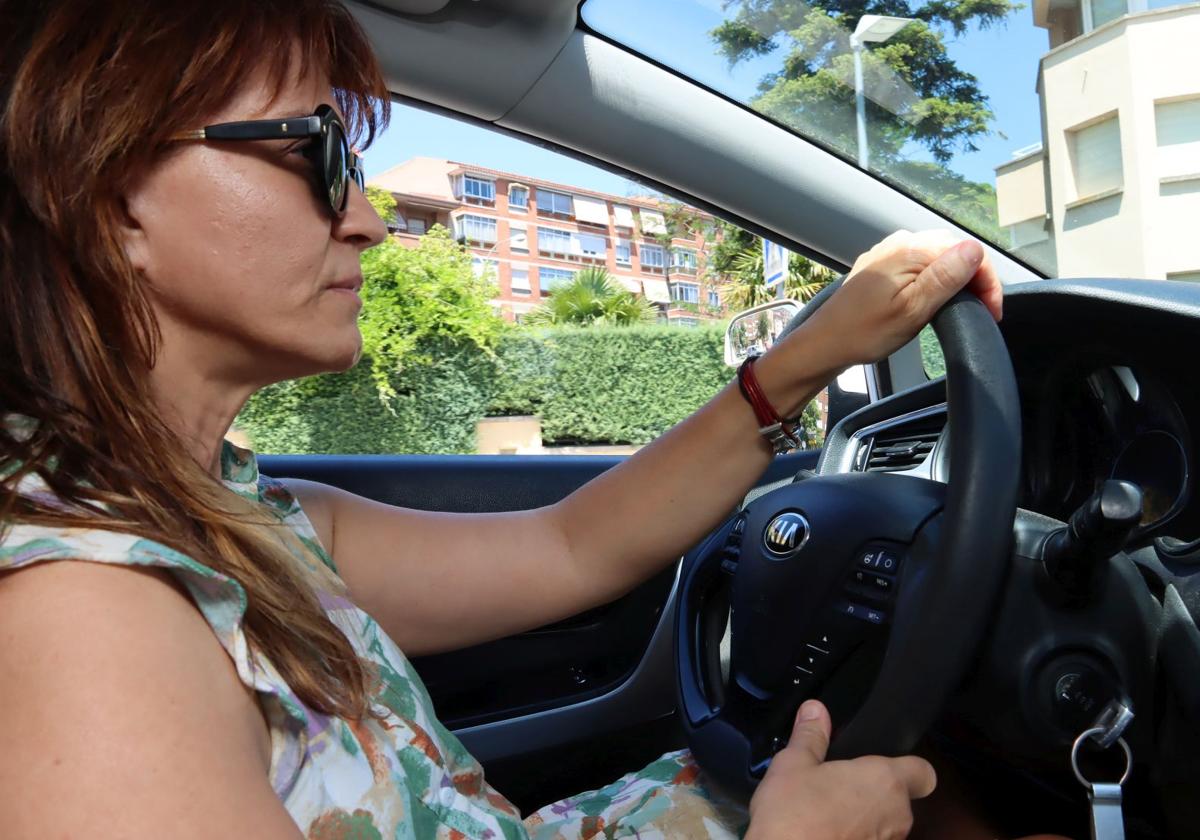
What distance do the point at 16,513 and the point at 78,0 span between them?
0.55 m

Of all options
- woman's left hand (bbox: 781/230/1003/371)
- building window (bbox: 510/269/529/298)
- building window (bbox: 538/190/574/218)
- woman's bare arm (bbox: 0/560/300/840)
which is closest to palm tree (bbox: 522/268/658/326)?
building window (bbox: 510/269/529/298)

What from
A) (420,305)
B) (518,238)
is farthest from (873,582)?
(518,238)

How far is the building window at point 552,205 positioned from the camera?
3319 centimetres

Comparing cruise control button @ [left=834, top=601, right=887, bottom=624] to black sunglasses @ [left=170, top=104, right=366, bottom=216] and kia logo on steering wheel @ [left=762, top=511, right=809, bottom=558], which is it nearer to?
kia logo on steering wheel @ [left=762, top=511, right=809, bottom=558]

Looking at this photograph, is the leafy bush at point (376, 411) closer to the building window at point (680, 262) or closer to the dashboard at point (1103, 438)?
the building window at point (680, 262)

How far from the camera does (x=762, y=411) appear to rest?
1.41 metres

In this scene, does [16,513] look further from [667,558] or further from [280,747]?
[667,558]

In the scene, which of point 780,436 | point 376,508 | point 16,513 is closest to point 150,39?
point 16,513

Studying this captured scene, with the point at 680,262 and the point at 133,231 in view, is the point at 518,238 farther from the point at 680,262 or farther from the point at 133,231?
the point at 133,231

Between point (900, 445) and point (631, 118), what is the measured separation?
84 centimetres

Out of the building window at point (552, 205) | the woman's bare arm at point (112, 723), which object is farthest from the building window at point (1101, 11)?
the building window at point (552, 205)

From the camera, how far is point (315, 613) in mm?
1119

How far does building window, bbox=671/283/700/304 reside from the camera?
730 inches

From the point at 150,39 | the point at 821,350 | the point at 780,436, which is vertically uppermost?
the point at 150,39
